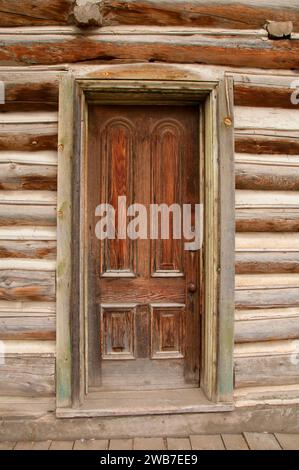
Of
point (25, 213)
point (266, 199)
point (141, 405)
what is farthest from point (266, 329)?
point (25, 213)

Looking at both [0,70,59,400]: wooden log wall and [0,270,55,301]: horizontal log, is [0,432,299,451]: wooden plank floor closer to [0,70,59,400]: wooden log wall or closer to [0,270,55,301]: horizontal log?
[0,70,59,400]: wooden log wall

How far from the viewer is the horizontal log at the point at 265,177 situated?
2992mm

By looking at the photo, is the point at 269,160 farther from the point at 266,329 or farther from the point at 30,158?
the point at 30,158

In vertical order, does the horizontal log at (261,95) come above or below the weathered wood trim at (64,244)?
above

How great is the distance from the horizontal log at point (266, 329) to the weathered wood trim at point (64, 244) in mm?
1302

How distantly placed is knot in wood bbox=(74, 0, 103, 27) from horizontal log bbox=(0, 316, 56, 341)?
7.17 ft

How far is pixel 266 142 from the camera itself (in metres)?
3.00

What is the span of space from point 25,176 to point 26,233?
425mm

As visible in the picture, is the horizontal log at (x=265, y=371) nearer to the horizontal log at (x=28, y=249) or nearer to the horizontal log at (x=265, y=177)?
the horizontal log at (x=265, y=177)

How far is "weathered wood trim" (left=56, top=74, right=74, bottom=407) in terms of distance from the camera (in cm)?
288

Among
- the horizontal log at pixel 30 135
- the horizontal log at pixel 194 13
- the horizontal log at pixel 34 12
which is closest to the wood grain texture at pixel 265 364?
the horizontal log at pixel 30 135

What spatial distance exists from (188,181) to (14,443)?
2377 millimetres
